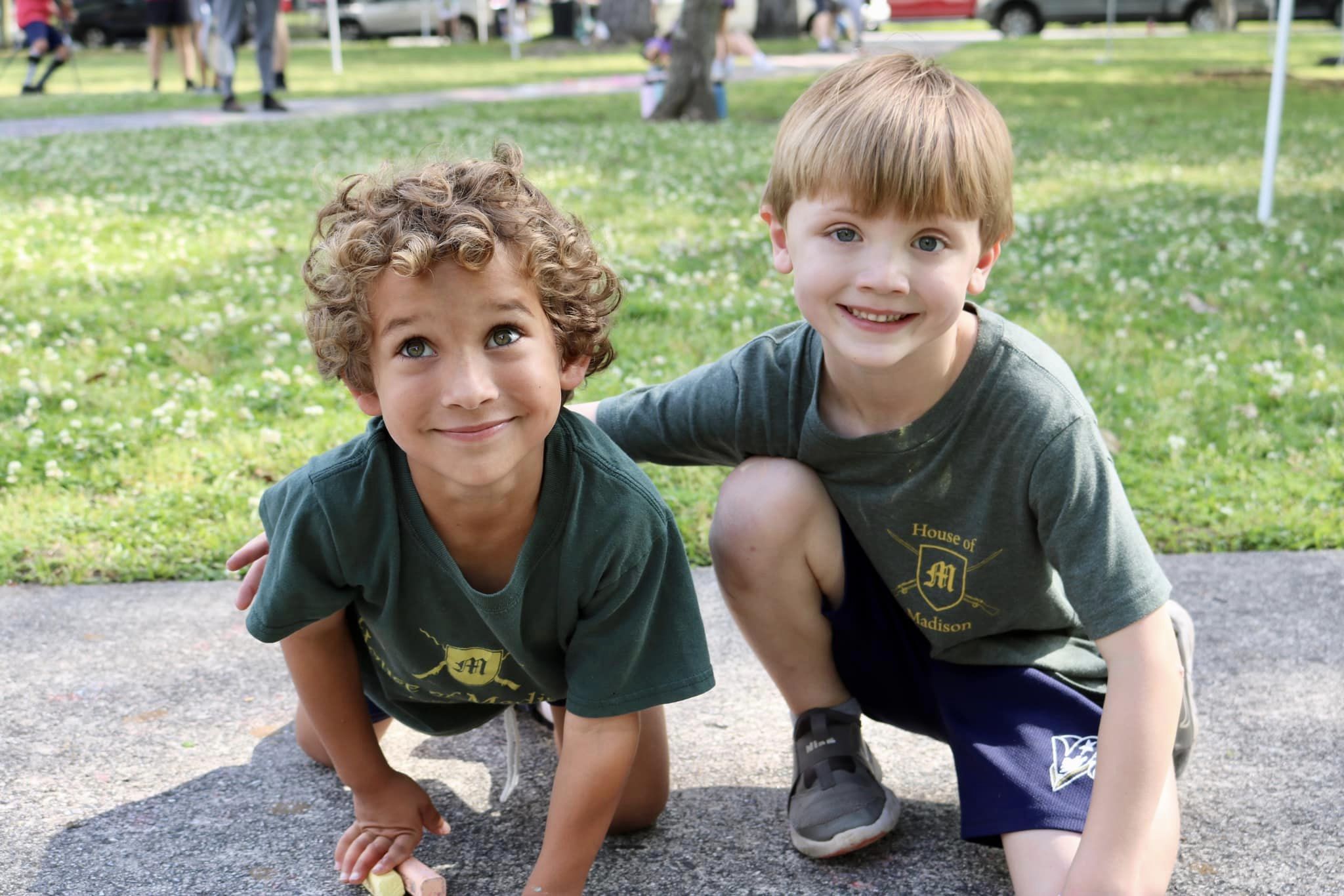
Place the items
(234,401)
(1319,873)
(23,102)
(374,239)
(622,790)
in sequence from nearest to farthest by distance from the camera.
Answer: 1. (374,239)
2. (1319,873)
3. (622,790)
4. (234,401)
5. (23,102)

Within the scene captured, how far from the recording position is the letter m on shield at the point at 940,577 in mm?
2225

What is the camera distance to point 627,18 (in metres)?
27.1

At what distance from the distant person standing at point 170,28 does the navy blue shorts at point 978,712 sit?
14.8 meters

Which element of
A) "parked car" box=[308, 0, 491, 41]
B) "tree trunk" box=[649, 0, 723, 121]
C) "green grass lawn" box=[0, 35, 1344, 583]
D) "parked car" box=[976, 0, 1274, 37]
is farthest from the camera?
"parked car" box=[308, 0, 491, 41]

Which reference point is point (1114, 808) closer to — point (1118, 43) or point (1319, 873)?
point (1319, 873)

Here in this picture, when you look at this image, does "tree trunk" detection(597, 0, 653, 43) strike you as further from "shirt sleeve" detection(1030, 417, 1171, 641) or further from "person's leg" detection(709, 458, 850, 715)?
"shirt sleeve" detection(1030, 417, 1171, 641)

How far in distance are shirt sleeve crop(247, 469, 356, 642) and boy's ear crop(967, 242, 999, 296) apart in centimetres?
107

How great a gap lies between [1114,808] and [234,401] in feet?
10.7

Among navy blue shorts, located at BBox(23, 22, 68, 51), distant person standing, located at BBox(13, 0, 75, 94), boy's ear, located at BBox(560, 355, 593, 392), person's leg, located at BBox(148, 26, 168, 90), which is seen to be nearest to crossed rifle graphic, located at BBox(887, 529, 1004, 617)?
boy's ear, located at BBox(560, 355, 593, 392)

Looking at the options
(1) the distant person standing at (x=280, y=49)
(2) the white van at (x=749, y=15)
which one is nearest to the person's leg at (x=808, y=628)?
(1) the distant person standing at (x=280, y=49)

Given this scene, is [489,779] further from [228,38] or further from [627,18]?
[627,18]

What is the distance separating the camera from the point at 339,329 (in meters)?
2.01

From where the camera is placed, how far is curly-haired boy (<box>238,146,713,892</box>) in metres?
1.93

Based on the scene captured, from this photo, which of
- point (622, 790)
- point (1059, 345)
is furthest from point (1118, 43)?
point (622, 790)
